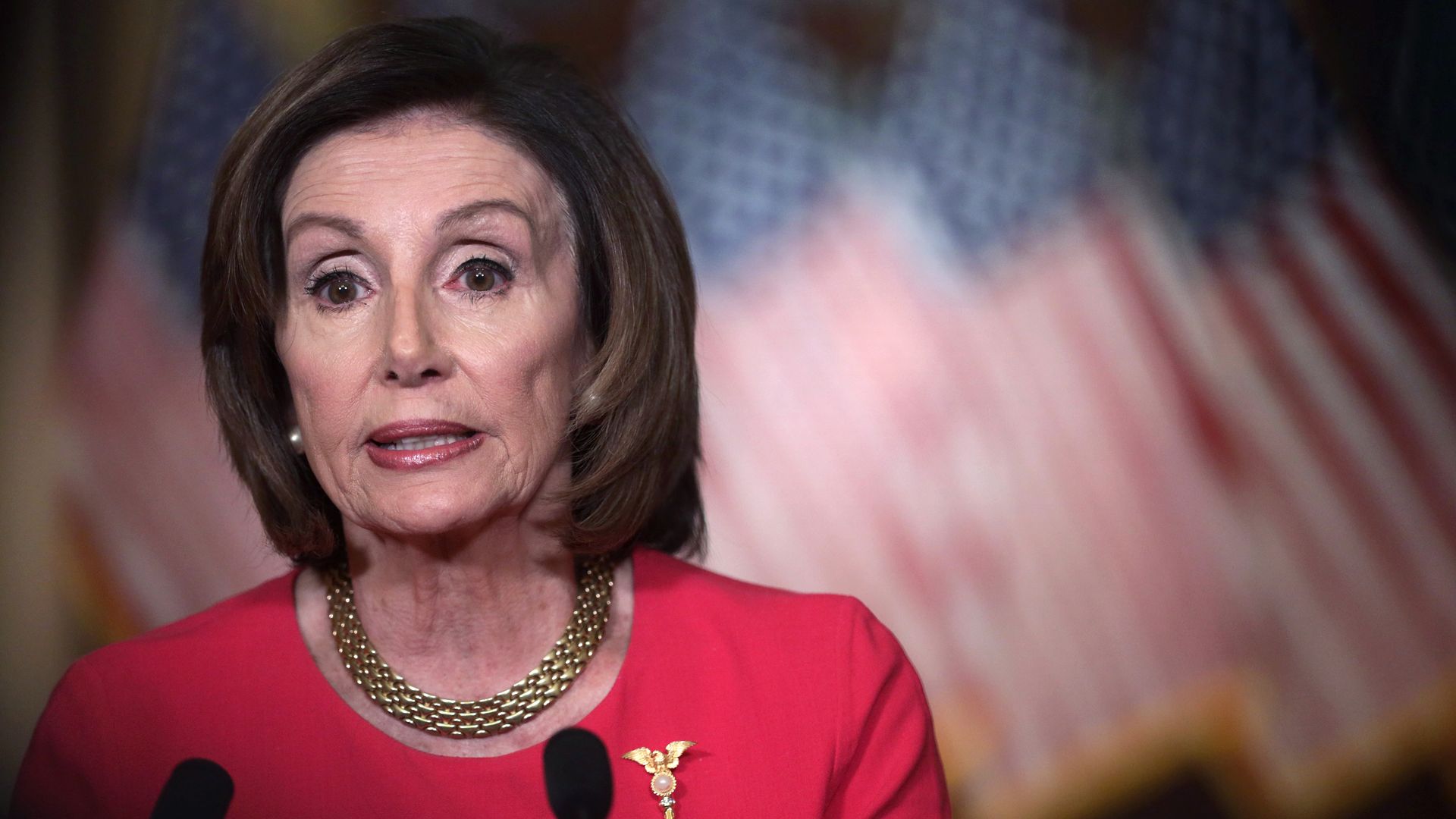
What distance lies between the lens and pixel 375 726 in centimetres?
156

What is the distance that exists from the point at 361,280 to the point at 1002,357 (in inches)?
66.0

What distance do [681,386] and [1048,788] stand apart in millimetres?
1547

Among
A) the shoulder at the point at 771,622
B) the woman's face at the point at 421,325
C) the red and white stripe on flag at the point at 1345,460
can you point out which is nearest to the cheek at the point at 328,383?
the woman's face at the point at 421,325

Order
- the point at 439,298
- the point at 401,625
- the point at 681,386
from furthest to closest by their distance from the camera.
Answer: the point at 681,386 → the point at 401,625 → the point at 439,298

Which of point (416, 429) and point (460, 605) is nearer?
point (416, 429)

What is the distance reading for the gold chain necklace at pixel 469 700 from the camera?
156 cm

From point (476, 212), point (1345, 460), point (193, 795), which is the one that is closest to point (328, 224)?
point (476, 212)

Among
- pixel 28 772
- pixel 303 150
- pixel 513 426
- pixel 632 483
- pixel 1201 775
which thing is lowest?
pixel 1201 775

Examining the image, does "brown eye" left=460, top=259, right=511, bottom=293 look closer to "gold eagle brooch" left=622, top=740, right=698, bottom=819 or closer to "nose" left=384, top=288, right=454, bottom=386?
"nose" left=384, top=288, right=454, bottom=386

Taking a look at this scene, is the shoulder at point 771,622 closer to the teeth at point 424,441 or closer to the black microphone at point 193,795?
the teeth at point 424,441

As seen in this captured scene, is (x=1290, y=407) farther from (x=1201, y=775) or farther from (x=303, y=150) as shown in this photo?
(x=303, y=150)

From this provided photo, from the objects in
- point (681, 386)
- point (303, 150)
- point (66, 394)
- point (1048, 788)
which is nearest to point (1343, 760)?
point (1048, 788)

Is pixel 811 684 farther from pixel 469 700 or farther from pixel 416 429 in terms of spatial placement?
pixel 416 429

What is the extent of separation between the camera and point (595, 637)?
65.4 inches
